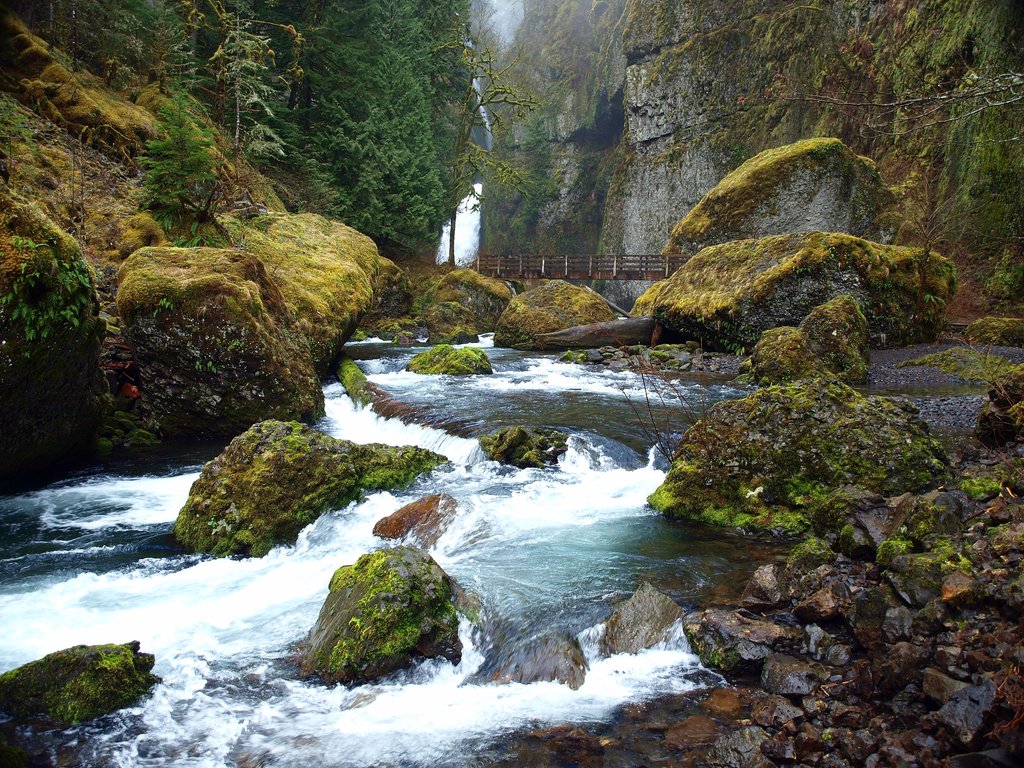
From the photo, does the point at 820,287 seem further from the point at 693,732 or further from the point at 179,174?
the point at 179,174

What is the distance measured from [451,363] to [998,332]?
12797 millimetres

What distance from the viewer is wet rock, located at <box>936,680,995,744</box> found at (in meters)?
2.57

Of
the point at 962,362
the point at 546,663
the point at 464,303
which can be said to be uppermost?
the point at 464,303

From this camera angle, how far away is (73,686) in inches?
134

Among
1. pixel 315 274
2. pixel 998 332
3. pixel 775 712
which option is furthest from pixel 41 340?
pixel 998 332

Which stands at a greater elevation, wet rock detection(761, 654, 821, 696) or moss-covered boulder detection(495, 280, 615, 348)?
moss-covered boulder detection(495, 280, 615, 348)

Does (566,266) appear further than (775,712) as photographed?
Yes

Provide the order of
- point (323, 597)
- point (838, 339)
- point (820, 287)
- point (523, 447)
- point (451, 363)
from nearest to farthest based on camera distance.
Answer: point (323, 597) → point (523, 447) → point (838, 339) → point (820, 287) → point (451, 363)

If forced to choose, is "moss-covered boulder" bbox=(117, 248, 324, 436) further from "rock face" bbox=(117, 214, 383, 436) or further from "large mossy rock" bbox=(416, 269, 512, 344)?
"large mossy rock" bbox=(416, 269, 512, 344)

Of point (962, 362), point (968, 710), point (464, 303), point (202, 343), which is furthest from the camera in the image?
point (464, 303)

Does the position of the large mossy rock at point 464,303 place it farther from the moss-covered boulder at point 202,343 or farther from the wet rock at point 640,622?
the wet rock at point 640,622

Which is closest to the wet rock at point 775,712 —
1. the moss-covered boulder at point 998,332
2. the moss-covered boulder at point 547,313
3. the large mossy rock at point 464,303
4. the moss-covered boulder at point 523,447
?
the moss-covered boulder at point 523,447

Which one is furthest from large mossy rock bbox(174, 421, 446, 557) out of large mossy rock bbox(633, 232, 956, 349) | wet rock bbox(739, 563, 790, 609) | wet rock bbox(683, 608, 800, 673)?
large mossy rock bbox(633, 232, 956, 349)

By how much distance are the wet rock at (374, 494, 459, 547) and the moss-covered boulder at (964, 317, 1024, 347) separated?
13.2m
